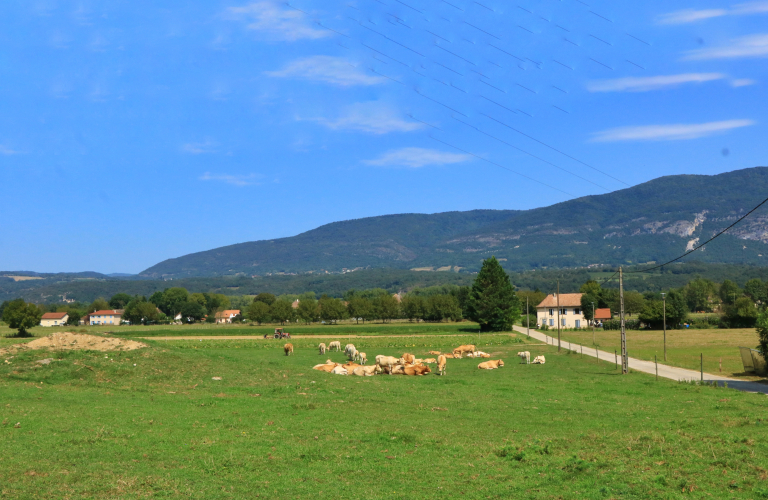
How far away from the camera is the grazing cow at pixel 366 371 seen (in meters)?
37.3

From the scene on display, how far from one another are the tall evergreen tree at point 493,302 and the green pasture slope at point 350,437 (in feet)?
270

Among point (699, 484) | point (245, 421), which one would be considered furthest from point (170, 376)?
point (699, 484)

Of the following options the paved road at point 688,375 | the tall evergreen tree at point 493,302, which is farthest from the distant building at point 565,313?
the paved road at point 688,375

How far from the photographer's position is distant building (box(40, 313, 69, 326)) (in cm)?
19038

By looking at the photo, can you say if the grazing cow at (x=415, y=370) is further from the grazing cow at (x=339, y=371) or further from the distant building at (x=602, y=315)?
the distant building at (x=602, y=315)

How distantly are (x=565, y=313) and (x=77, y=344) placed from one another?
121342 millimetres

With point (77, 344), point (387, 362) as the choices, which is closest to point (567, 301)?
point (387, 362)

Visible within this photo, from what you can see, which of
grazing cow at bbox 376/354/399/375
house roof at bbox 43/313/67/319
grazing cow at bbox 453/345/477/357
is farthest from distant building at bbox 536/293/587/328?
house roof at bbox 43/313/67/319

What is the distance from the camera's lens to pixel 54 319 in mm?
192500

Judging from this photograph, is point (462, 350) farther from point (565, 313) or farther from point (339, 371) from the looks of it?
point (565, 313)

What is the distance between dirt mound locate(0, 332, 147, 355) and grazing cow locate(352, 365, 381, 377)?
12.4m

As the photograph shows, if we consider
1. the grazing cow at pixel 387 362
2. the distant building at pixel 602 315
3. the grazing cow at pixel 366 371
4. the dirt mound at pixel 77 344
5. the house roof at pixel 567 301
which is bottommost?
the grazing cow at pixel 366 371

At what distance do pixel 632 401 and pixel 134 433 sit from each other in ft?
66.6

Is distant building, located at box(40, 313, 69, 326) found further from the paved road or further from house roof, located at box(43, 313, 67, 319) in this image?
the paved road
